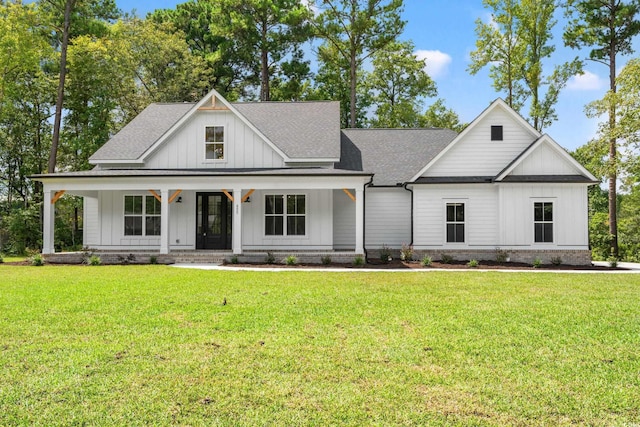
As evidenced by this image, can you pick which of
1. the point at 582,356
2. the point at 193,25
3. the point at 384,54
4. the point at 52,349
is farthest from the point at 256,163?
the point at 193,25

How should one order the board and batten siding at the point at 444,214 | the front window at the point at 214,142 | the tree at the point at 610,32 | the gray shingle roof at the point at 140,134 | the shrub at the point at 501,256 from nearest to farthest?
1. the shrub at the point at 501,256
2. the board and batten siding at the point at 444,214
3. the front window at the point at 214,142
4. the gray shingle roof at the point at 140,134
5. the tree at the point at 610,32

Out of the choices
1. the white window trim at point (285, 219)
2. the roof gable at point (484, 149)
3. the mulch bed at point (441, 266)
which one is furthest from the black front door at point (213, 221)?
the roof gable at point (484, 149)

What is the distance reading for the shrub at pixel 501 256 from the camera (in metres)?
16.5

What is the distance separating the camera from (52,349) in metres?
5.19

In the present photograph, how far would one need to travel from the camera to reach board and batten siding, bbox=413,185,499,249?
56.4 ft

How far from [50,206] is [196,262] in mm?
6172

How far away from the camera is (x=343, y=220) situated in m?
18.7

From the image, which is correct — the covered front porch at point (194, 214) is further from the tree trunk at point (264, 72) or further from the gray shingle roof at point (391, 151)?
the tree trunk at point (264, 72)

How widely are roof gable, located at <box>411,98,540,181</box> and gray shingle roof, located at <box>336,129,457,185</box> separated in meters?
1.90

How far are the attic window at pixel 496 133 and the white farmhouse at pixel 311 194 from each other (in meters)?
0.04

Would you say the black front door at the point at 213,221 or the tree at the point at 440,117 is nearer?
the black front door at the point at 213,221

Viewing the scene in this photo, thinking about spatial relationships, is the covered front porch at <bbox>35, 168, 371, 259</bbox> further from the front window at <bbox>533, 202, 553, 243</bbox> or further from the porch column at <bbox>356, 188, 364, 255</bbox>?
the front window at <bbox>533, 202, 553, 243</bbox>

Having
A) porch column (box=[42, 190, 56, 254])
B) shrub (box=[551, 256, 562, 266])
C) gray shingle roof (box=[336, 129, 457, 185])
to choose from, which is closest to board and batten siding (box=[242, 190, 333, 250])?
gray shingle roof (box=[336, 129, 457, 185])

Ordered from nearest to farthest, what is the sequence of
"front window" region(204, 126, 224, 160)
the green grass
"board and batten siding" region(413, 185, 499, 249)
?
1. the green grass
2. "board and batten siding" region(413, 185, 499, 249)
3. "front window" region(204, 126, 224, 160)
